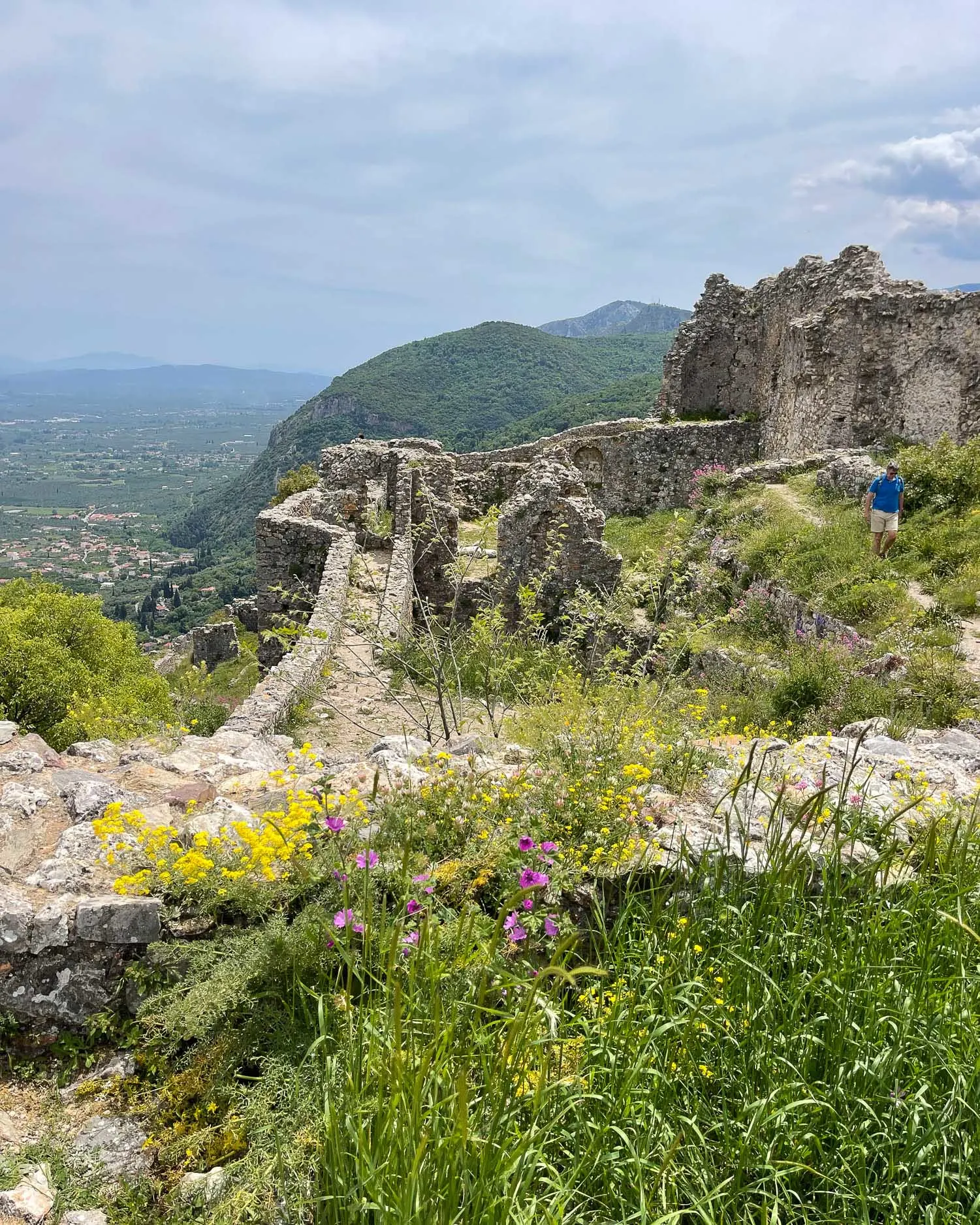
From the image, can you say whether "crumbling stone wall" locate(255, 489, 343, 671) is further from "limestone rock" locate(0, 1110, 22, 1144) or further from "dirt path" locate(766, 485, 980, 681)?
"limestone rock" locate(0, 1110, 22, 1144)

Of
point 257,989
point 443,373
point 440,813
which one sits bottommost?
point 257,989

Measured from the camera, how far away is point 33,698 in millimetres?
14031

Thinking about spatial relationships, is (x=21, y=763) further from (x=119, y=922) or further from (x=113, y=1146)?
(x=113, y=1146)

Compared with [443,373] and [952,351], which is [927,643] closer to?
[952,351]

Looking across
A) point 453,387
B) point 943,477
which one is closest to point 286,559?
point 943,477

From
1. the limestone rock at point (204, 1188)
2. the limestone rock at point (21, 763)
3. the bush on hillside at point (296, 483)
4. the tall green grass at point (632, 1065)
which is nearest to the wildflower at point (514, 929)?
the tall green grass at point (632, 1065)

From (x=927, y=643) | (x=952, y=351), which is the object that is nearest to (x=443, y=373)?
(x=952, y=351)

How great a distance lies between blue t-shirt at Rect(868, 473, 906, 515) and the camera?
10.9 metres

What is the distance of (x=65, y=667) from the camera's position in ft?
49.2

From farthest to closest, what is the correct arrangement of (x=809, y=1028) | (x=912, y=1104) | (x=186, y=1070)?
(x=186, y=1070) → (x=809, y=1028) → (x=912, y=1104)

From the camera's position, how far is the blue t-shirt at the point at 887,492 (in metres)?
10.9

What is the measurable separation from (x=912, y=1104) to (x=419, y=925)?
5.62 ft

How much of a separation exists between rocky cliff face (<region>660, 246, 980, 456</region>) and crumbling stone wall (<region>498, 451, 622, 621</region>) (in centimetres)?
918

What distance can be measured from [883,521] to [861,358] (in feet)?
28.3
